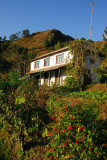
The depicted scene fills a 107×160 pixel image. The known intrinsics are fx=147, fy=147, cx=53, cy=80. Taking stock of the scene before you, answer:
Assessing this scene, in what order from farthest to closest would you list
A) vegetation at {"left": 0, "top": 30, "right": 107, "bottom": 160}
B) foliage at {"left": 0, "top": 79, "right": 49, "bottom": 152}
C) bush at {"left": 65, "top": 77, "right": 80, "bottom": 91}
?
bush at {"left": 65, "top": 77, "right": 80, "bottom": 91} → foliage at {"left": 0, "top": 79, "right": 49, "bottom": 152} → vegetation at {"left": 0, "top": 30, "right": 107, "bottom": 160}

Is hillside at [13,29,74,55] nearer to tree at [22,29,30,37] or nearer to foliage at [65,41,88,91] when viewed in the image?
tree at [22,29,30,37]

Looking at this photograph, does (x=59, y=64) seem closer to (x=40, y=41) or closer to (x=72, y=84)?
(x=72, y=84)

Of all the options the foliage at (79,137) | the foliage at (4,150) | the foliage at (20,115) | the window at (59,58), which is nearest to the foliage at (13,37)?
the window at (59,58)

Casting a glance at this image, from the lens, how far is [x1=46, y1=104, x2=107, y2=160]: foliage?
127 inches

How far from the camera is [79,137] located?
3.35m

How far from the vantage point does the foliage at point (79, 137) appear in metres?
3.23

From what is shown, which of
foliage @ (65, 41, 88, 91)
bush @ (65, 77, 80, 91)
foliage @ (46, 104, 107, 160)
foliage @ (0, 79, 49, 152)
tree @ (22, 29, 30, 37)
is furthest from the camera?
tree @ (22, 29, 30, 37)

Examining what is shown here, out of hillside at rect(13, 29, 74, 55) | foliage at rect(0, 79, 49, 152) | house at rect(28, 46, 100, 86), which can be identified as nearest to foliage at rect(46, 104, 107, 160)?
foliage at rect(0, 79, 49, 152)

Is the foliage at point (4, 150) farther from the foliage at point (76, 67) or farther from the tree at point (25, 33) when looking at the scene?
the tree at point (25, 33)

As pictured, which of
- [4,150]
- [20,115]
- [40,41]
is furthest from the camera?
[40,41]

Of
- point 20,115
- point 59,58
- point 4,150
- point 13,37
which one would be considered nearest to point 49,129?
point 20,115

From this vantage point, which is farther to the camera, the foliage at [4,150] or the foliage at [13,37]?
the foliage at [13,37]

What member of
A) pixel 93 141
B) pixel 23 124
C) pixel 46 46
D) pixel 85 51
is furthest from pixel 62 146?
pixel 46 46

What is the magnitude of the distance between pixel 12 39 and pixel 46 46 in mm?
21633
